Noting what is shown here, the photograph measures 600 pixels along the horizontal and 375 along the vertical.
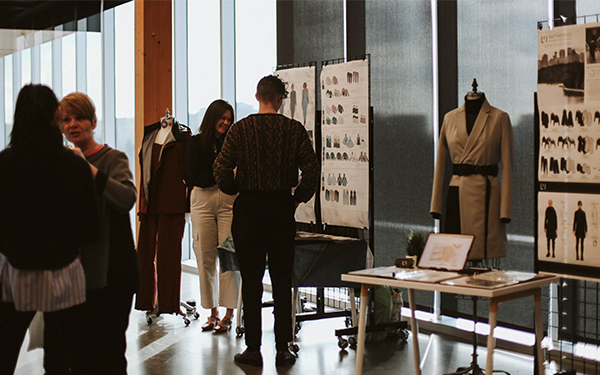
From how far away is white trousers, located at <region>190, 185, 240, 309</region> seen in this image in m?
4.30

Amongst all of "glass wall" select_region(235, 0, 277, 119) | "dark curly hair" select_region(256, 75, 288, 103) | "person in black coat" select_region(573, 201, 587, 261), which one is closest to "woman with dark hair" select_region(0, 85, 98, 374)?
"dark curly hair" select_region(256, 75, 288, 103)

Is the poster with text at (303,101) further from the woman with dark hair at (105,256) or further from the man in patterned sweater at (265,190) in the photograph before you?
the woman with dark hair at (105,256)

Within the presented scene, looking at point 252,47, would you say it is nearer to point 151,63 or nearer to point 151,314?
point 151,63

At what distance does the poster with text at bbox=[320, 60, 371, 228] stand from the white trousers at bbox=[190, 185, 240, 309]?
71 cm

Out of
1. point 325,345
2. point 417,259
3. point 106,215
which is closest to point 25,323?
point 106,215

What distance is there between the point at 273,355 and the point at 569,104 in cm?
225

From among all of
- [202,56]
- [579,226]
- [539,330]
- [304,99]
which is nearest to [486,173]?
[579,226]

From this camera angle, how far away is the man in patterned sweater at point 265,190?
3.30 meters

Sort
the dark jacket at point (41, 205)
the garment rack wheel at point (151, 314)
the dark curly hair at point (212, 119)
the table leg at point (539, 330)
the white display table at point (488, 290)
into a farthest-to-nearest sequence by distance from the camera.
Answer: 1. the garment rack wheel at point (151, 314)
2. the dark curly hair at point (212, 119)
3. the table leg at point (539, 330)
4. the white display table at point (488, 290)
5. the dark jacket at point (41, 205)

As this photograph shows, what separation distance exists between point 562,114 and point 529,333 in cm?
162

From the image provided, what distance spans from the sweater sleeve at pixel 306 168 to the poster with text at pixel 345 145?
26.9 inches

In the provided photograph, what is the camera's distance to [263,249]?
3.38 meters

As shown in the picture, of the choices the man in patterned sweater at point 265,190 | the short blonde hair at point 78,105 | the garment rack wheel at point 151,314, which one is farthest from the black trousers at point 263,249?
the garment rack wheel at point 151,314

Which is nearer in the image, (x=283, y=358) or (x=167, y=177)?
(x=283, y=358)
